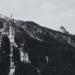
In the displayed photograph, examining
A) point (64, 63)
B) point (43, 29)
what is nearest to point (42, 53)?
point (64, 63)

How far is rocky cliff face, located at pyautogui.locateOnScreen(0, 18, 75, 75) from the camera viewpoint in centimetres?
8194


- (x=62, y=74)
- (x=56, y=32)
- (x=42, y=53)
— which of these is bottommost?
(x=62, y=74)

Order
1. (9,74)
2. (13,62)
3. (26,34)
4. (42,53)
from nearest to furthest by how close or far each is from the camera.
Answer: (9,74) < (13,62) < (42,53) < (26,34)

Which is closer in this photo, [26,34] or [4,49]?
[4,49]

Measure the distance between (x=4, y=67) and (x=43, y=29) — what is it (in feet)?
84.1

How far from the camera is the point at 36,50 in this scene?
8981cm

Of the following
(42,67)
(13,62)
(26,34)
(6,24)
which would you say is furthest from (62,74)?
(6,24)

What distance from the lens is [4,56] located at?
3285 inches

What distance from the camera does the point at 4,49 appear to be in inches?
3366

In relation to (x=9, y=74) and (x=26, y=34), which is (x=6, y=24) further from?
(x=9, y=74)

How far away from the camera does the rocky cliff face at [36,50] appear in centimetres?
8194

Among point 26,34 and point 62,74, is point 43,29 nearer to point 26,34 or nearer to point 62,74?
point 26,34

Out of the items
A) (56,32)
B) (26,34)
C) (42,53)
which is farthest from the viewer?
(56,32)

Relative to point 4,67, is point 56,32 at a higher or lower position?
higher
